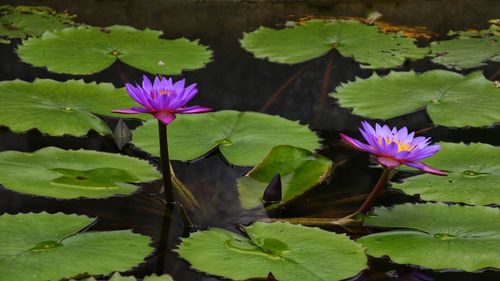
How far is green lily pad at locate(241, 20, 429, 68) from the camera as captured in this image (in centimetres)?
304

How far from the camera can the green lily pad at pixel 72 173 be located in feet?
6.31

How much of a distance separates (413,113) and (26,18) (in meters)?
1.67

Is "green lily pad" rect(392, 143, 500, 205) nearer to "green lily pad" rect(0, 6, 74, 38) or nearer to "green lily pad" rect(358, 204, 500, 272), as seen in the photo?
"green lily pad" rect(358, 204, 500, 272)

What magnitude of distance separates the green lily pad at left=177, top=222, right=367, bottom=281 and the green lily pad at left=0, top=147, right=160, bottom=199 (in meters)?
0.33

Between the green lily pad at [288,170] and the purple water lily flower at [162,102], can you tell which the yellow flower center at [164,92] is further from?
the green lily pad at [288,170]

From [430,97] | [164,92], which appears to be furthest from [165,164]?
[430,97]

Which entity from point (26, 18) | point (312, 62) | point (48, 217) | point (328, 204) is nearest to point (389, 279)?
point (328, 204)

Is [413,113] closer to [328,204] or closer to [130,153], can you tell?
[328,204]

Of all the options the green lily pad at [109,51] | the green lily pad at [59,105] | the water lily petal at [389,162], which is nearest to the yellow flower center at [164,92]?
the water lily petal at [389,162]

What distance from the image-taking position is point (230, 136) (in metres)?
2.25

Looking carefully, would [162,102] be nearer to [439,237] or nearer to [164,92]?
[164,92]

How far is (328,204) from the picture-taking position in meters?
2.00

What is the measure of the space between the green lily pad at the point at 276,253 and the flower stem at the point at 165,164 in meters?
0.18

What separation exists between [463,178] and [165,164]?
0.76 meters
